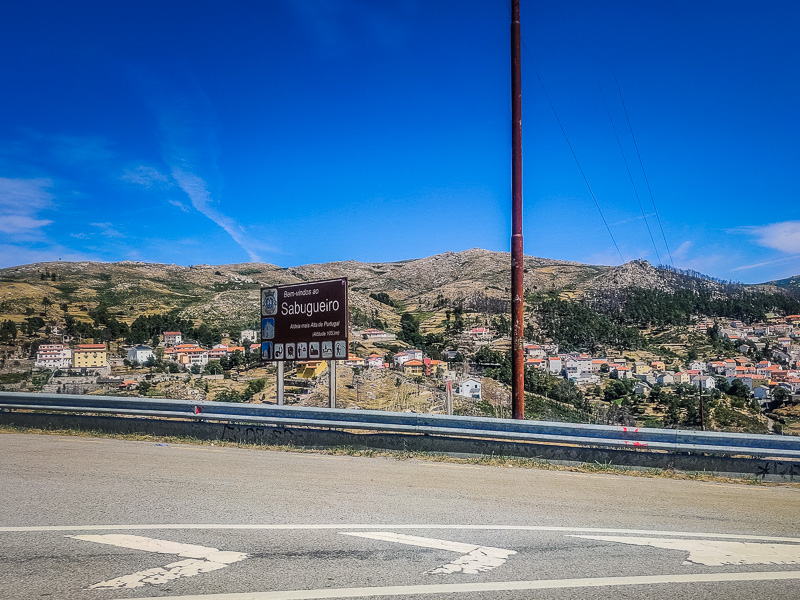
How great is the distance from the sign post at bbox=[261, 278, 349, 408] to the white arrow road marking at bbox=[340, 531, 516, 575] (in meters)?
6.89

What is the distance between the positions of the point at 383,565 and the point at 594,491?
3.92 metres

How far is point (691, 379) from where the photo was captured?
67.4ft

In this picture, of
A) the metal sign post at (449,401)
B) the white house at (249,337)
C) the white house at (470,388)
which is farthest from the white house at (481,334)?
the metal sign post at (449,401)

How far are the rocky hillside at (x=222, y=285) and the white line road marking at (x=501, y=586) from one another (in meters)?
32.2

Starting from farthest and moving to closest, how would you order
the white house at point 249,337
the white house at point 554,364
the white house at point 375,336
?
the white house at point 375,336 < the white house at point 249,337 < the white house at point 554,364

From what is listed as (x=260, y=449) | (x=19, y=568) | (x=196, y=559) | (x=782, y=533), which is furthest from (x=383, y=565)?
(x=260, y=449)

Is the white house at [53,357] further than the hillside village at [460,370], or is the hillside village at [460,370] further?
the white house at [53,357]

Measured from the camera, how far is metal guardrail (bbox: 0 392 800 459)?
26.2ft

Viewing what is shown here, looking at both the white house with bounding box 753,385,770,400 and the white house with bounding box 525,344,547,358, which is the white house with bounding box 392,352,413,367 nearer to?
the white house with bounding box 525,344,547,358

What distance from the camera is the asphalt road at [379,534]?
3.68m

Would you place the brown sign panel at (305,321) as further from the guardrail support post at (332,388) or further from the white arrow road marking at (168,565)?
the white arrow road marking at (168,565)

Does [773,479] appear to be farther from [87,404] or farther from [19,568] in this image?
[87,404]

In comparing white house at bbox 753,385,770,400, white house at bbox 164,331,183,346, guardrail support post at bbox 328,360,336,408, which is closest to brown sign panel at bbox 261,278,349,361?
guardrail support post at bbox 328,360,336,408

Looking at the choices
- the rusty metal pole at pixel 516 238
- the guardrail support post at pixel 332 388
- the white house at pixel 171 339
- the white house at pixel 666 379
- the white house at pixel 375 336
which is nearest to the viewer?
the rusty metal pole at pixel 516 238
